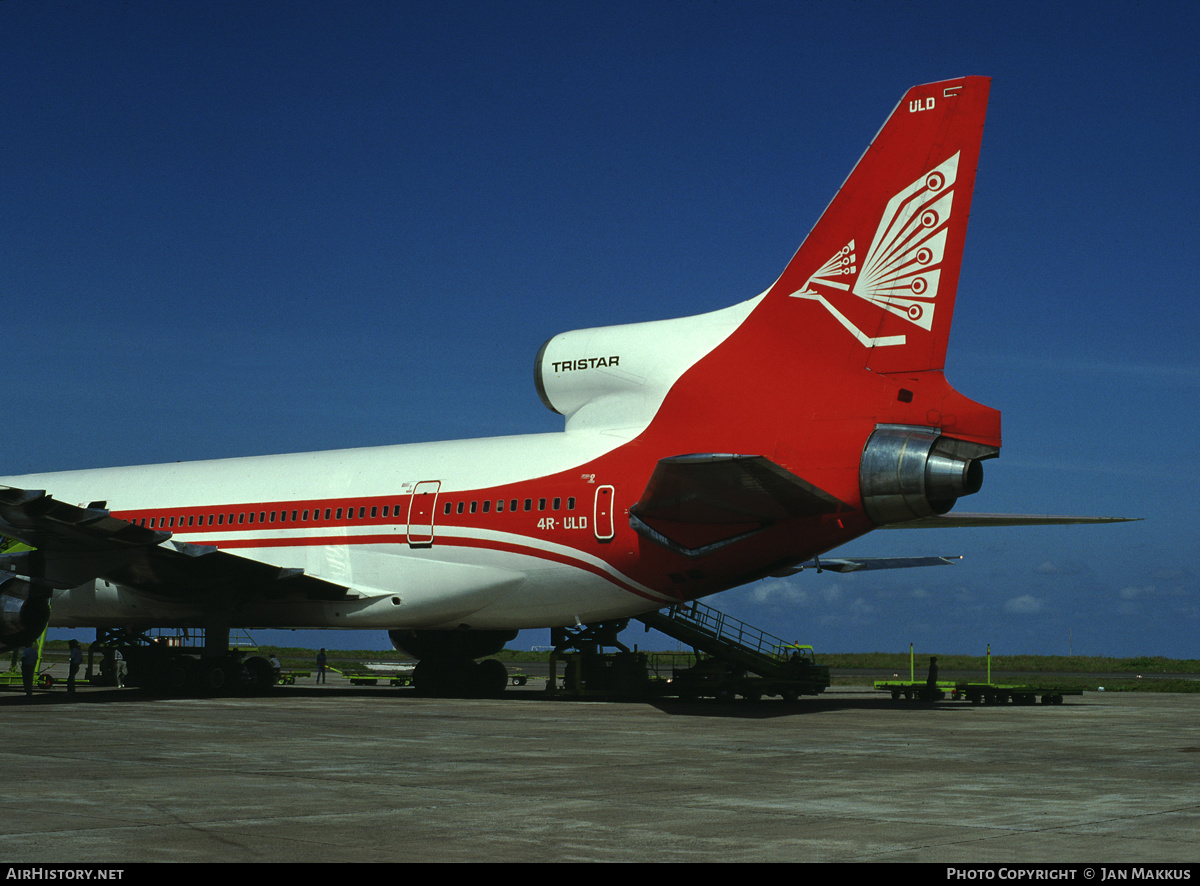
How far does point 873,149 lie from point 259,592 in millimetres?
16659

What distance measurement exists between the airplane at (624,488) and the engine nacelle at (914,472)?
0.04m

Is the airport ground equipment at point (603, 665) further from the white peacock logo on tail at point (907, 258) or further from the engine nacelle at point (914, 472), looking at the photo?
the white peacock logo on tail at point (907, 258)

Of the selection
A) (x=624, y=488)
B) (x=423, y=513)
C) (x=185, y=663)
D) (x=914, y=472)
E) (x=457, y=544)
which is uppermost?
(x=914, y=472)

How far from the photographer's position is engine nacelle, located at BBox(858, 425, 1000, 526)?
19344 mm

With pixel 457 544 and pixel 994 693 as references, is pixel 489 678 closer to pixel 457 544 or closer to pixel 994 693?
pixel 457 544

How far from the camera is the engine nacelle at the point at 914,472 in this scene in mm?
19344

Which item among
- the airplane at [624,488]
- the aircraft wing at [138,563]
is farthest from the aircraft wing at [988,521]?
the aircraft wing at [138,563]

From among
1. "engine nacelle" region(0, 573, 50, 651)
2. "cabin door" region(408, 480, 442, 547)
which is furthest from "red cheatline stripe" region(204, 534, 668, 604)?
"engine nacelle" region(0, 573, 50, 651)

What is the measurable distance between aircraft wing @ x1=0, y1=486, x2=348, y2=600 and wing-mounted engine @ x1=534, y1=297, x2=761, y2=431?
6.89 meters

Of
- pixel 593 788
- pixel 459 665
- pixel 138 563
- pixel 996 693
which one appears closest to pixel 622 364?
pixel 459 665

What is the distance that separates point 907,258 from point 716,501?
5.28m

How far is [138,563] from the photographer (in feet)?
89.3
